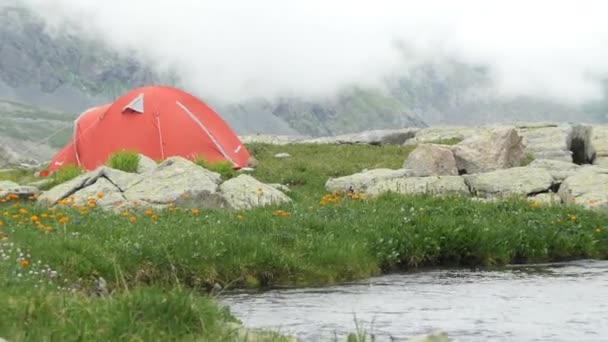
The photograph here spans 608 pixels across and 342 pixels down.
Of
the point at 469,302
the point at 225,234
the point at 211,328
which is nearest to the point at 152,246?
the point at 225,234

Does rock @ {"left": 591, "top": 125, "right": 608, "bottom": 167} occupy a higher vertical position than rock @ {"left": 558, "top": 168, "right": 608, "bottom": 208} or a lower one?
higher

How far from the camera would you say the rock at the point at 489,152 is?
31469 mm

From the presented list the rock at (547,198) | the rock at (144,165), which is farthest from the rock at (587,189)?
the rock at (144,165)

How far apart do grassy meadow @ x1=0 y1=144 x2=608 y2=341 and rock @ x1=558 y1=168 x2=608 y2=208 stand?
1.98 m

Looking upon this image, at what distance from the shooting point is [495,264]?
58.5 ft

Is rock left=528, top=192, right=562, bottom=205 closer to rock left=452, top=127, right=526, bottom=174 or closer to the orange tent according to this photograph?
rock left=452, top=127, right=526, bottom=174

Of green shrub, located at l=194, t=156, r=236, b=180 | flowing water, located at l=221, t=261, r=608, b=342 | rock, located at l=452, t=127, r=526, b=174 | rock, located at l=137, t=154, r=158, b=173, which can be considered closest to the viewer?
flowing water, located at l=221, t=261, r=608, b=342

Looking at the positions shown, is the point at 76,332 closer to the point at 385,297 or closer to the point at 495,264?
the point at 385,297

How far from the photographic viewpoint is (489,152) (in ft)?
104

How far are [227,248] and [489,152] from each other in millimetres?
18397

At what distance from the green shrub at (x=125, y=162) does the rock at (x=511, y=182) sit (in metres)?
10.8

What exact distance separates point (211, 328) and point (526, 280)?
8.42m

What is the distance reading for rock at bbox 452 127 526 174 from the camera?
31469mm

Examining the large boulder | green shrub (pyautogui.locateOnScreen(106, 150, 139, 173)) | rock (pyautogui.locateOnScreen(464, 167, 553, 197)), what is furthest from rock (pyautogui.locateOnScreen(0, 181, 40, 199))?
the large boulder
